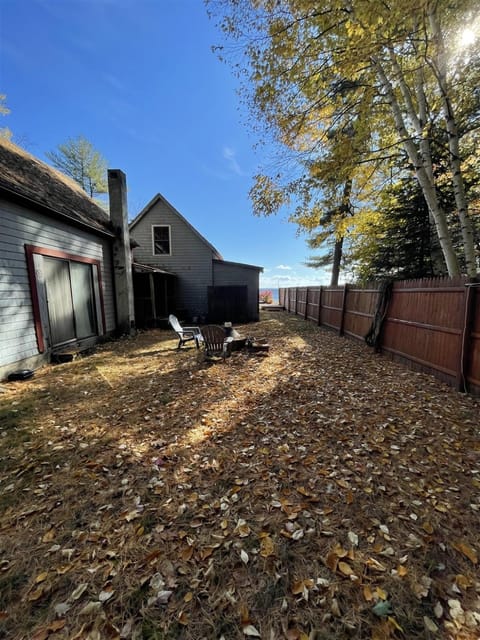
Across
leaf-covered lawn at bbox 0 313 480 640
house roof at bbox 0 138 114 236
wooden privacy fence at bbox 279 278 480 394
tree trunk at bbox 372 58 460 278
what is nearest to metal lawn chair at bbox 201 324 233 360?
leaf-covered lawn at bbox 0 313 480 640

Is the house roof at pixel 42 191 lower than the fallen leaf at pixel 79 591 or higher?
higher

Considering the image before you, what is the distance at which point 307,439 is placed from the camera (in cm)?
326

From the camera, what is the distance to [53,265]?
6613mm

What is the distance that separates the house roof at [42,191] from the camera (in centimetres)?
557

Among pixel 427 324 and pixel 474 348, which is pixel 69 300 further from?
pixel 474 348

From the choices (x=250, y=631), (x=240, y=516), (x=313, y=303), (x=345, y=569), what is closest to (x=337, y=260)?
(x=313, y=303)

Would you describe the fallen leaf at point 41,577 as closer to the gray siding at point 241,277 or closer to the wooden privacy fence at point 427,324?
the wooden privacy fence at point 427,324

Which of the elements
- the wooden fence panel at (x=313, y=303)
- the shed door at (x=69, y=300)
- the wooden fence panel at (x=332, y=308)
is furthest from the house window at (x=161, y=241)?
the wooden fence panel at (x=332, y=308)

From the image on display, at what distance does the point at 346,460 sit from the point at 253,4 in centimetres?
892

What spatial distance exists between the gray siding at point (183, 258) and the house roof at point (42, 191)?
4.51 meters

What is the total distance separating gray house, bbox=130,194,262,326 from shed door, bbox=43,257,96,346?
225 inches

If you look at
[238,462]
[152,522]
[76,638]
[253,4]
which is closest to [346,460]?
[238,462]

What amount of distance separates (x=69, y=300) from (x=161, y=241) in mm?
8242

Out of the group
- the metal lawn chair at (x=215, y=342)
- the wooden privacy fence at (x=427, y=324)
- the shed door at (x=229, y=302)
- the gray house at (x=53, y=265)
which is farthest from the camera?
the shed door at (x=229, y=302)
